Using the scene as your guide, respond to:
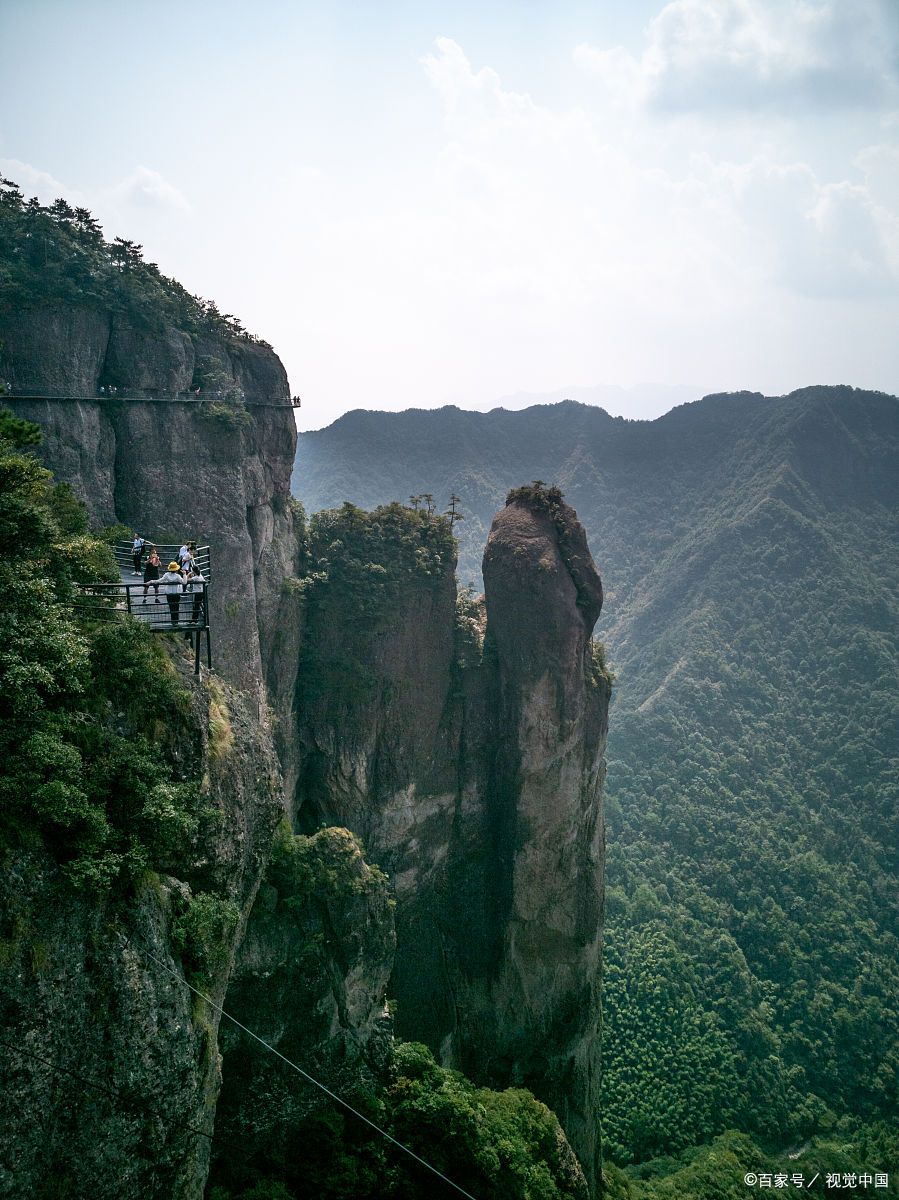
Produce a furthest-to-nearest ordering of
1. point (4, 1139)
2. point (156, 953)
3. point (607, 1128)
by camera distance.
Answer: point (607, 1128) < point (156, 953) < point (4, 1139)

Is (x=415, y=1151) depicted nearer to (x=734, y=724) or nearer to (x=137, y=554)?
(x=137, y=554)

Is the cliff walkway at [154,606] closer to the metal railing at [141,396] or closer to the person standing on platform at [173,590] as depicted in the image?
the person standing on platform at [173,590]

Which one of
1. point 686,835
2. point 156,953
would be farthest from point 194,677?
point 686,835

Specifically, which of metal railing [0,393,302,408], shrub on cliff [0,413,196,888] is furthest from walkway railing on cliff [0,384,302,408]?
shrub on cliff [0,413,196,888]

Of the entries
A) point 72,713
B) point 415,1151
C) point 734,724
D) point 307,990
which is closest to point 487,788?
point 307,990

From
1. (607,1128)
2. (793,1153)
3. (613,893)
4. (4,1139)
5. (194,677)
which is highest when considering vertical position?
(194,677)

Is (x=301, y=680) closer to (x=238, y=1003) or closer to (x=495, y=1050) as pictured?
(x=238, y=1003)
